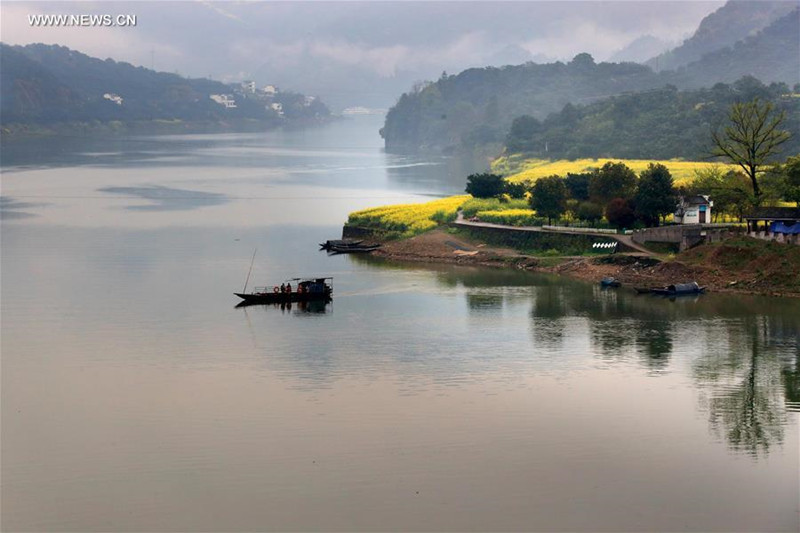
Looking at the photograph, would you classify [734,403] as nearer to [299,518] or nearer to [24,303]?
[299,518]

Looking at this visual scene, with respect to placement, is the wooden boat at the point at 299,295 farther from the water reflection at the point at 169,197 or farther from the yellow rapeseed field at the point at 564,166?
the water reflection at the point at 169,197

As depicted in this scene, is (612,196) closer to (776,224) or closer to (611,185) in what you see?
(611,185)

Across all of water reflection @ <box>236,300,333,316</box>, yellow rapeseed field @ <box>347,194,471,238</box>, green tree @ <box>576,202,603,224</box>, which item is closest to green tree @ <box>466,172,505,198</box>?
yellow rapeseed field @ <box>347,194,471,238</box>

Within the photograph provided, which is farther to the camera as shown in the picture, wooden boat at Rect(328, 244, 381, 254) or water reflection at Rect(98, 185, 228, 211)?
A: water reflection at Rect(98, 185, 228, 211)

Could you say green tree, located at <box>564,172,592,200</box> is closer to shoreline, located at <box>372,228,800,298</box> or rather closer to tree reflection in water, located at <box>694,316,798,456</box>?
shoreline, located at <box>372,228,800,298</box>

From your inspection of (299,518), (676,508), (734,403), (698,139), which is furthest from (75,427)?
(698,139)

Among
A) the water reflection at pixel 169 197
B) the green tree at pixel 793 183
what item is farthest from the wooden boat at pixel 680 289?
the water reflection at pixel 169 197
